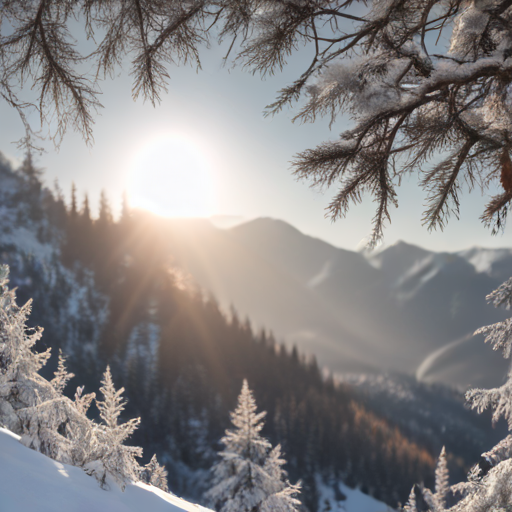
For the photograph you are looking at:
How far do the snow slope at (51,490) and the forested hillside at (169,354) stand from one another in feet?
162

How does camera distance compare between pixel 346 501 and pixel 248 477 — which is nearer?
pixel 248 477

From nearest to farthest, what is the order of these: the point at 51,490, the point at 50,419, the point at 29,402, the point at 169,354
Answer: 1. the point at 51,490
2. the point at 50,419
3. the point at 29,402
4. the point at 169,354

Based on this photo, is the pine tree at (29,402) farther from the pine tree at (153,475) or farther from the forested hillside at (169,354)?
the forested hillside at (169,354)

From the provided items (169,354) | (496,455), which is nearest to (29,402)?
(496,455)

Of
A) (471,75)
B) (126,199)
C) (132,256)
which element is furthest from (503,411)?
(132,256)

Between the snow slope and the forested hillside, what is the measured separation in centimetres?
4934

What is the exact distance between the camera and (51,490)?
3.04 m

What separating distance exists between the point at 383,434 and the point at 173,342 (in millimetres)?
47921

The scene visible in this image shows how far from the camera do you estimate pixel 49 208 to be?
8119cm

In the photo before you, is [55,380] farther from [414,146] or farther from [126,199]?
[126,199]

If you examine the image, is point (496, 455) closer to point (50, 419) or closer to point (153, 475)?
point (50, 419)

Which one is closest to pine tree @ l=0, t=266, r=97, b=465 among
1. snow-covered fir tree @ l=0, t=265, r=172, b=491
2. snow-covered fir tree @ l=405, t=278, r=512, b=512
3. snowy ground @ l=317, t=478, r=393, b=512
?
snow-covered fir tree @ l=0, t=265, r=172, b=491

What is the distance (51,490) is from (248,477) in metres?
9.05

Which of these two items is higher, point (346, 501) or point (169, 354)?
point (169, 354)
